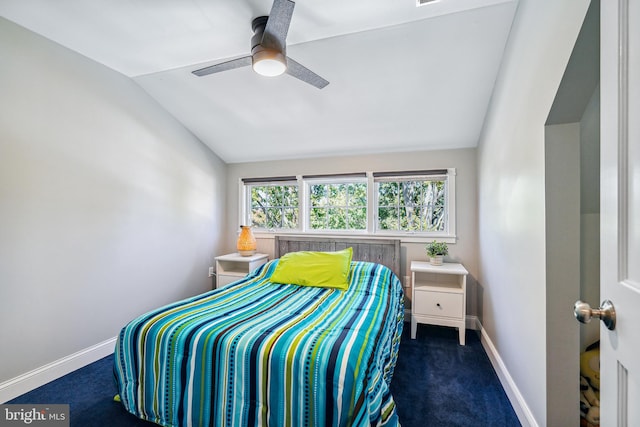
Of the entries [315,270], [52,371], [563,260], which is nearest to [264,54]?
[315,270]

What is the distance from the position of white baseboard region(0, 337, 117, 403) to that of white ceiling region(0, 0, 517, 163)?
2329 millimetres

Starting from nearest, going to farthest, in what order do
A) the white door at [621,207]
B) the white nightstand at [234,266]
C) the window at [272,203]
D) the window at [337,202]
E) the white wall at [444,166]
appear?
the white door at [621,207], the white wall at [444,166], the white nightstand at [234,266], the window at [337,202], the window at [272,203]

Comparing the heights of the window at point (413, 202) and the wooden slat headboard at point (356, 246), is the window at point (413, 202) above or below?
above

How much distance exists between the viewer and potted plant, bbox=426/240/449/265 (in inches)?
110

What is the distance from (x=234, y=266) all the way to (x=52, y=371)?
1846 mm

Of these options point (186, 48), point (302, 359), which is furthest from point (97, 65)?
point (302, 359)

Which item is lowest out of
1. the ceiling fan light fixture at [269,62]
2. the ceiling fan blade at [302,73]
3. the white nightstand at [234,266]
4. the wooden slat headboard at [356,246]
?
the white nightstand at [234,266]

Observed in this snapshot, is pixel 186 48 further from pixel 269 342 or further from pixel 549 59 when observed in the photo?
pixel 549 59

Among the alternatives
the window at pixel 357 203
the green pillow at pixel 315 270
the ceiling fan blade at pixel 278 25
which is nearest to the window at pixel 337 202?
the window at pixel 357 203

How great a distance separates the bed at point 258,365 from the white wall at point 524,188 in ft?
2.48

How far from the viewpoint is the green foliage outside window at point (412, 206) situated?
3141 millimetres

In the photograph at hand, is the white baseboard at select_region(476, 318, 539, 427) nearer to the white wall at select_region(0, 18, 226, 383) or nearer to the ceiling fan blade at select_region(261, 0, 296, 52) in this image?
the ceiling fan blade at select_region(261, 0, 296, 52)

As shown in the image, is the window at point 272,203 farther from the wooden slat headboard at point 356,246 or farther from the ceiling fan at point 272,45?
the ceiling fan at point 272,45

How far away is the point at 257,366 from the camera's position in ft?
4.33
